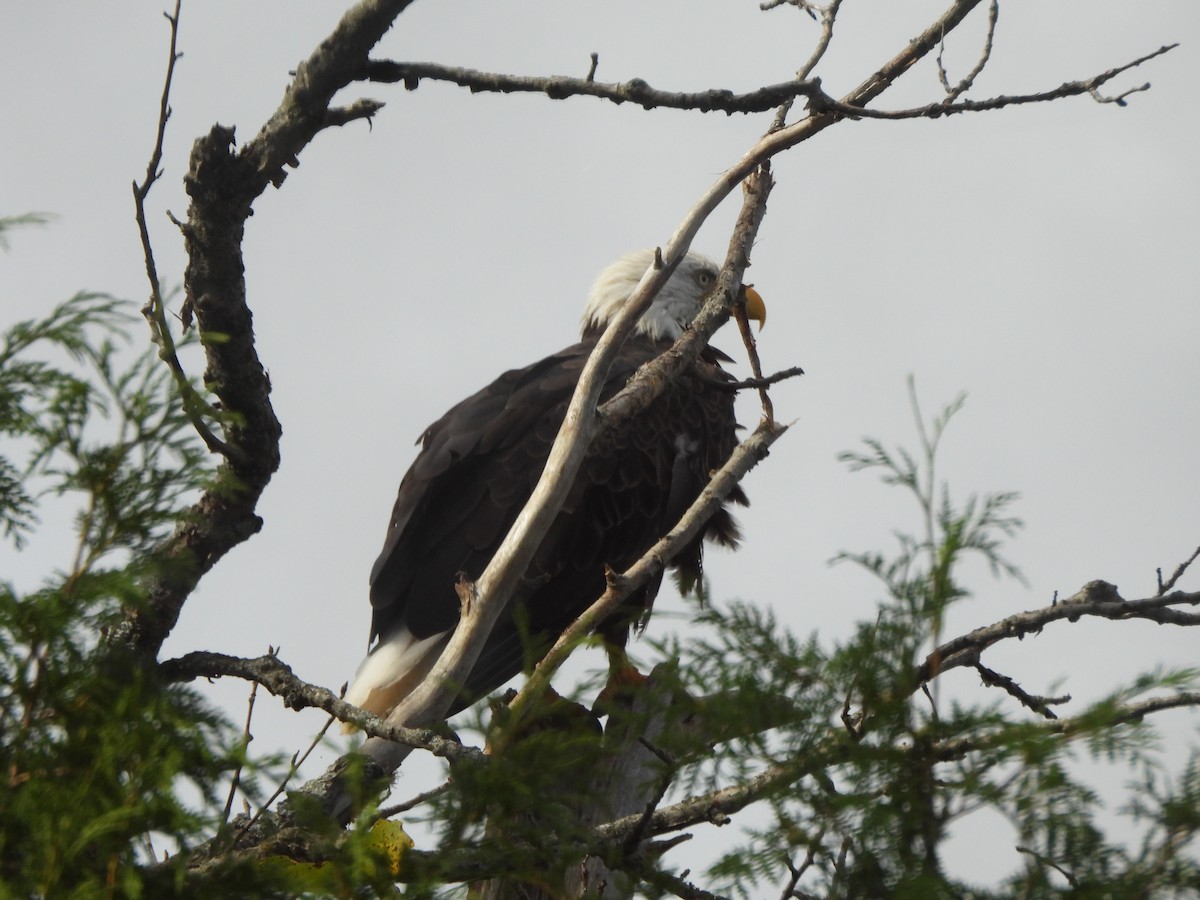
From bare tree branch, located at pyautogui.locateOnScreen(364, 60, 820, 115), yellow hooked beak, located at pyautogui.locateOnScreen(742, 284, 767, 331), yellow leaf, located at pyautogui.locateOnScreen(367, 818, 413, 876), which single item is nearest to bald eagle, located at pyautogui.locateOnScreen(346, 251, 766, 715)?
yellow hooked beak, located at pyautogui.locateOnScreen(742, 284, 767, 331)

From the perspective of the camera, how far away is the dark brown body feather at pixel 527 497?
441 cm

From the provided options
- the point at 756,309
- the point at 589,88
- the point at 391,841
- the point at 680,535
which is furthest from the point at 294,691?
the point at 756,309

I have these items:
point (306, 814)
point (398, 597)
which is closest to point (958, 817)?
point (306, 814)

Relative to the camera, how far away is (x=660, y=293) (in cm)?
609

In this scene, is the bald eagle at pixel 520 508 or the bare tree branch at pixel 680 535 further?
the bald eagle at pixel 520 508

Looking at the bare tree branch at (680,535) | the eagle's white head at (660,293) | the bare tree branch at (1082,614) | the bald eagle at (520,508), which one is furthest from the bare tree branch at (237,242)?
the eagle's white head at (660,293)

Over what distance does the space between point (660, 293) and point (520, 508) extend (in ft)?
6.38

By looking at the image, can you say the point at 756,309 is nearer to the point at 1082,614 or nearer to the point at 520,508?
the point at 520,508

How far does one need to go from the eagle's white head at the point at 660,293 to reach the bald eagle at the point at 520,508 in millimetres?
819

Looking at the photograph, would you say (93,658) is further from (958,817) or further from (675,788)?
(958,817)

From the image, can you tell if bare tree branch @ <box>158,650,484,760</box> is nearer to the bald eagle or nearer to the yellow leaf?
the yellow leaf

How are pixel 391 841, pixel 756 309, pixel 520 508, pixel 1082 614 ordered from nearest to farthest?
pixel 391 841, pixel 1082 614, pixel 520 508, pixel 756 309

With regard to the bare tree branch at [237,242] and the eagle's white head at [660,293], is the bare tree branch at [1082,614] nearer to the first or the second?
the bare tree branch at [237,242]

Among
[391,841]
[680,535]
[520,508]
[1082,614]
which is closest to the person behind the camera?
[391,841]
